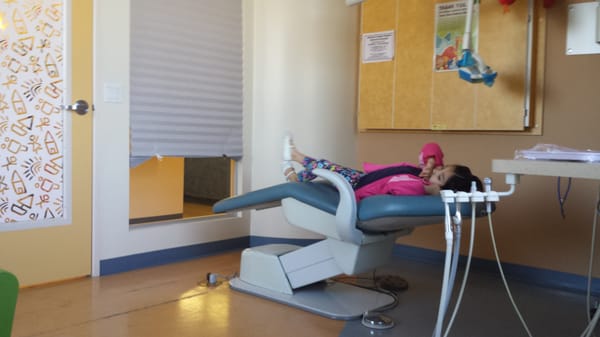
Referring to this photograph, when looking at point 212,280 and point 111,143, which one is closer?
point 212,280

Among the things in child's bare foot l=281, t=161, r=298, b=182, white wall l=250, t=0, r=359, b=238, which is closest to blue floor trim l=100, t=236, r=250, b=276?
white wall l=250, t=0, r=359, b=238

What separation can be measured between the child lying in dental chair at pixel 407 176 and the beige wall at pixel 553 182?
967 mm

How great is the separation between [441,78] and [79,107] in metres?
2.45

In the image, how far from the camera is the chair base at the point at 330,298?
2559 mm

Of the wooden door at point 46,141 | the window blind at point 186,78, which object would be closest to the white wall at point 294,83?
the window blind at point 186,78

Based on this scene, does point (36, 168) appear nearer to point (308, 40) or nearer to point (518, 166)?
point (308, 40)

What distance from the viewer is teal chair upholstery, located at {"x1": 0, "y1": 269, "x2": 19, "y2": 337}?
1010 mm

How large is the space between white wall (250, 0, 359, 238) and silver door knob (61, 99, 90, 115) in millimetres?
1422

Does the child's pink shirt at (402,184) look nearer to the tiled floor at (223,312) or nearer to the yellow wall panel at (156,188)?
the tiled floor at (223,312)

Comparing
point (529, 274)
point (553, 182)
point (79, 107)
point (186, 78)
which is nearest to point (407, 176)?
point (553, 182)

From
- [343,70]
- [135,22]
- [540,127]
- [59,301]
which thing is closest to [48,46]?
[135,22]

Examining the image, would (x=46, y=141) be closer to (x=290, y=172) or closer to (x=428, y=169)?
(x=290, y=172)

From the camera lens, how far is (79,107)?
3.08m

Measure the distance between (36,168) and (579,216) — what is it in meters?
3.32
